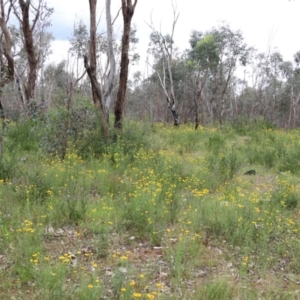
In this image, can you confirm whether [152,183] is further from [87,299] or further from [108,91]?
[108,91]

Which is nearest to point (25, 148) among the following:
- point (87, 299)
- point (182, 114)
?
point (87, 299)

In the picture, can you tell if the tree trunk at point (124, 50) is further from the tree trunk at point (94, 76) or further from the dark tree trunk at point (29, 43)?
the dark tree trunk at point (29, 43)

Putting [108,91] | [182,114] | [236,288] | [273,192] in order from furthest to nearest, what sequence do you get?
[182,114] < [108,91] < [273,192] < [236,288]

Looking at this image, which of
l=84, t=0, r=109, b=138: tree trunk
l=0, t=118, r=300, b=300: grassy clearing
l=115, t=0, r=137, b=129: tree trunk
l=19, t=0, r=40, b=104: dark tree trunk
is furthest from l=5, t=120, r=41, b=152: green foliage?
l=115, t=0, r=137, b=129: tree trunk

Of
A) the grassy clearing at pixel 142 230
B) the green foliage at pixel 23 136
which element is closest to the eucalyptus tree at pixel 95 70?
the grassy clearing at pixel 142 230

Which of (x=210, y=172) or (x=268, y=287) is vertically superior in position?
(x=210, y=172)

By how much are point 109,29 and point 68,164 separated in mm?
5010

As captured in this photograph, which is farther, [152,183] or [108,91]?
[108,91]

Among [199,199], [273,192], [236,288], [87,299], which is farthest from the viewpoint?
[273,192]

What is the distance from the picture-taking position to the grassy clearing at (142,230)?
12.4 ft

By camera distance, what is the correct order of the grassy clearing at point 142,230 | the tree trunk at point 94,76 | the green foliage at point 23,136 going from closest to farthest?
1. the grassy clearing at point 142,230
2. the green foliage at point 23,136
3. the tree trunk at point 94,76

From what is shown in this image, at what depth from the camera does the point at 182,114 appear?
39719 mm

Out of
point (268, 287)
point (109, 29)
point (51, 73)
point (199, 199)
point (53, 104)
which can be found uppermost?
point (51, 73)

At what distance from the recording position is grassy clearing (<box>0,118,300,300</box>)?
3791 millimetres
